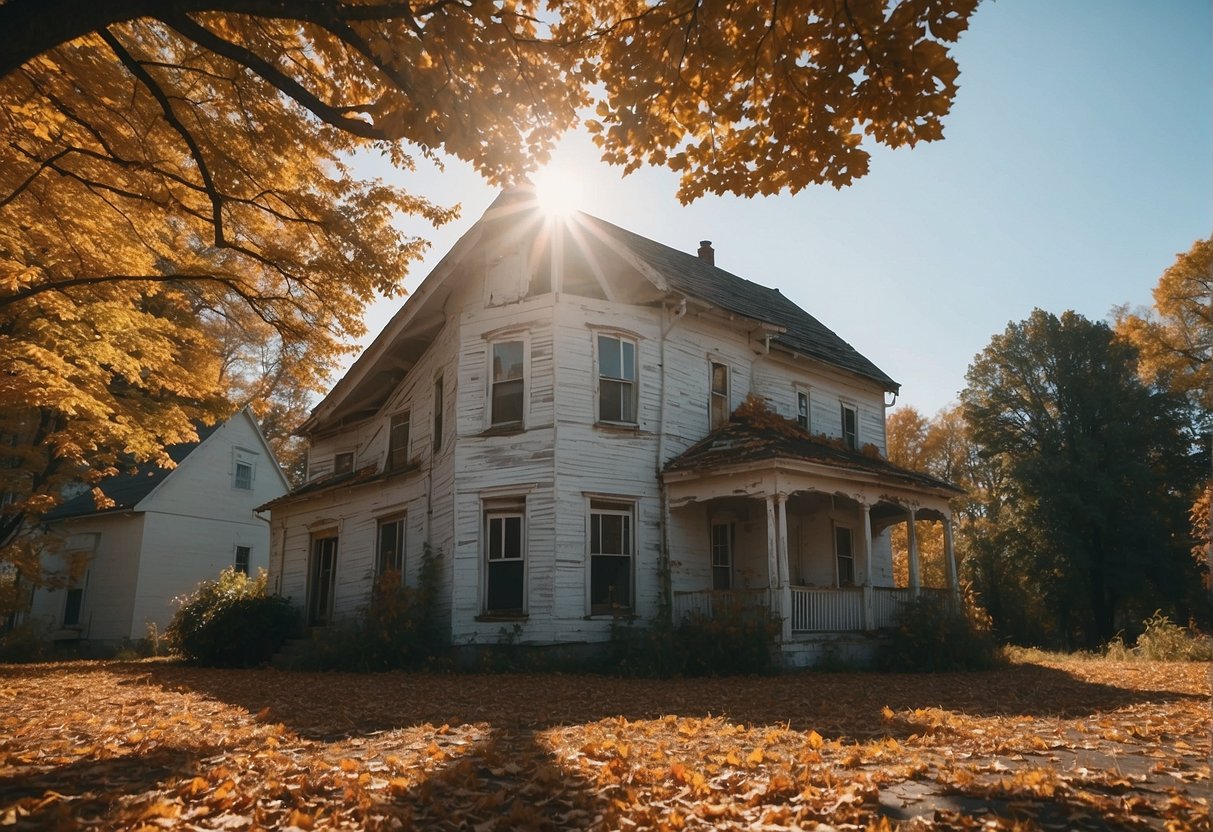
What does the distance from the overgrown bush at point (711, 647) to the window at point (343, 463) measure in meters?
11.3

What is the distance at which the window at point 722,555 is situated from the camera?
17469 mm

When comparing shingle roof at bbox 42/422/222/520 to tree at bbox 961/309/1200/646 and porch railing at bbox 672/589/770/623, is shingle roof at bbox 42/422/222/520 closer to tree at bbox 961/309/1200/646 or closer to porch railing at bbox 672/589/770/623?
porch railing at bbox 672/589/770/623

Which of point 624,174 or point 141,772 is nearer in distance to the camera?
point 141,772

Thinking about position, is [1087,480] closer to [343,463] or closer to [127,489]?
[343,463]

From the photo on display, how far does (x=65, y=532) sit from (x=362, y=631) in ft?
55.7

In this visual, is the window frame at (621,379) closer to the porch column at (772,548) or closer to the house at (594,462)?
the house at (594,462)

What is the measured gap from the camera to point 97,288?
35.9 feet

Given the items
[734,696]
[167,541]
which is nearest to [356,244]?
[734,696]

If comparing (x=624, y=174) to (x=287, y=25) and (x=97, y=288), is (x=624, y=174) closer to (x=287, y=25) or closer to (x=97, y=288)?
(x=287, y=25)

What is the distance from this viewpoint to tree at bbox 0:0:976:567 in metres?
5.92

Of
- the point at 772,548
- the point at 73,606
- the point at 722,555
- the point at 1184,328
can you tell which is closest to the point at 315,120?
the point at 772,548

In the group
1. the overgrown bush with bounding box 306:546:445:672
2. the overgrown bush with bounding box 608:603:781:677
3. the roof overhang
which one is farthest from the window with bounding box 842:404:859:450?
the overgrown bush with bounding box 306:546:445:672

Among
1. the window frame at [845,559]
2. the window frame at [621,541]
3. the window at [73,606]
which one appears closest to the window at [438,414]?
the window frame at [621,541]

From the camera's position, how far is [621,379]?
652 inches
